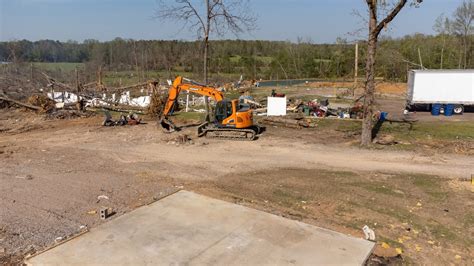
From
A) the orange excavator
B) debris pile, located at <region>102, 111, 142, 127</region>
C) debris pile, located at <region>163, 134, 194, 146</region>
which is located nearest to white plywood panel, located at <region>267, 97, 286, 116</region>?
the orange excavator

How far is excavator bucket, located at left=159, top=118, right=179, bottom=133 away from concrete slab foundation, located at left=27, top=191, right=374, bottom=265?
33.8 feet

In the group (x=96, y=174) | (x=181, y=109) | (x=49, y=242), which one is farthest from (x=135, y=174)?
(x=181, y=109)

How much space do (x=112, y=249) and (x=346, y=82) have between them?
46072 millimetres

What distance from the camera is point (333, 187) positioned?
11516 millimetres

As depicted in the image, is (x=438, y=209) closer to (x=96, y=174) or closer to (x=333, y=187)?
(x=333, y=187)

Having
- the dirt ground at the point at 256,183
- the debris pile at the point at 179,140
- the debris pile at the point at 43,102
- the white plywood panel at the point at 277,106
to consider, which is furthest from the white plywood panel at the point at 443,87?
the debris pile at the point at 43,102

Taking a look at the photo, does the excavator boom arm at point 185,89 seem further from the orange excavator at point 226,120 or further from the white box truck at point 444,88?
the white box truck at point 444,88

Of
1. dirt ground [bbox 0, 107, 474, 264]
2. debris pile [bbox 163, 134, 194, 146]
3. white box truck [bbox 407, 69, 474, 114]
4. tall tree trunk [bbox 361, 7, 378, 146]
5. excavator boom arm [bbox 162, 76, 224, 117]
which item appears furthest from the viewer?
white box truck [bbox 407, 69, 474, 114]

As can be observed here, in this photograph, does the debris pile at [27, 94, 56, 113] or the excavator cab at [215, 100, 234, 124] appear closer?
the excavator cab at [215, 100, 234, 124]

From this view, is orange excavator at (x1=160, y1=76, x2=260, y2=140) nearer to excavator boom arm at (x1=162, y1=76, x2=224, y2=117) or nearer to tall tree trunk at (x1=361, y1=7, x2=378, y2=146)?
excavator boom arm at (x1=162, y1=76, x2=224, y2=117)

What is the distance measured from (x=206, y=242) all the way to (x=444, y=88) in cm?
2335

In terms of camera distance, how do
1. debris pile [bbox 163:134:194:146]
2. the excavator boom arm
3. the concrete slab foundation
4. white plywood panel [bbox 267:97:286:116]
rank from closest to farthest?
the concrete slab foundation < debris pile [bbox 163:134:194:146] < the excavator boom arm < white plywood panel [bbox 267:97:286:116]

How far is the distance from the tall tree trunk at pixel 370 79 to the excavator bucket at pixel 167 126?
880 centimetres

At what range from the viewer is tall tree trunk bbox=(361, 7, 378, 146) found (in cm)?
1536
